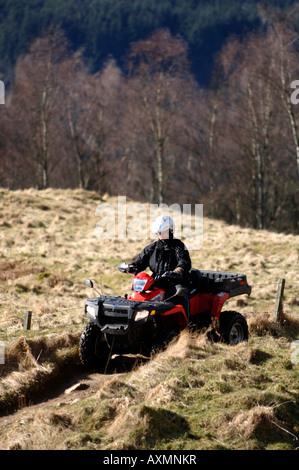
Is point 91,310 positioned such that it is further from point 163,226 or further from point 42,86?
point 42,86

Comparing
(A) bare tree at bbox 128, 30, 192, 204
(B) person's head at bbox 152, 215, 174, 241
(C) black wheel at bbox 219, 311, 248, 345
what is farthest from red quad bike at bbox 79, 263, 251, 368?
(A) bare tree at bbox 128, 30, 192, 204

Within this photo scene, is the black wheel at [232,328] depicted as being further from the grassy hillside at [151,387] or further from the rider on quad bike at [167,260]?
the rider on quad bike at [167,260]

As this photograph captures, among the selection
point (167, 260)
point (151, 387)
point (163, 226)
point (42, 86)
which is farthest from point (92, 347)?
point (42, 86)

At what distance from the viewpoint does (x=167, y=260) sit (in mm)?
8367

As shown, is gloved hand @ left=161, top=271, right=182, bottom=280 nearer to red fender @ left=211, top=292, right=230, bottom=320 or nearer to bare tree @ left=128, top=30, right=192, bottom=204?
red fender @ left=211, top=292, right=230, bottom=320

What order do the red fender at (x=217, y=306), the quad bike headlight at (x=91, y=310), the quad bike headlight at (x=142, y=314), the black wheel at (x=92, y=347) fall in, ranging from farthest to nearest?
the red fender at (x=217, y=306), the black wheel at (x=92, y=347), the quad bike headlight at (x=91, y=310), the quad bike headlight at (x=142, y=314)

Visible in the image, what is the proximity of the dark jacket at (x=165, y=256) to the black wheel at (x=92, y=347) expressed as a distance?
1296mm

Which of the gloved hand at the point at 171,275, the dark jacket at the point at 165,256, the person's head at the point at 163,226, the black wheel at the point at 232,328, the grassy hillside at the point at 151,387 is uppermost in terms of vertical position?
the person's head at the point at 163,226

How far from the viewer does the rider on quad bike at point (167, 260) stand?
8.06 meters


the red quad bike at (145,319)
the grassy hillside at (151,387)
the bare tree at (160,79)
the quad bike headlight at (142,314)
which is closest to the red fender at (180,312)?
the red quad bike at (145,319)

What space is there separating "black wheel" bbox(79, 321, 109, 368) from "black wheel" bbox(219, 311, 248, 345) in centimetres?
193
